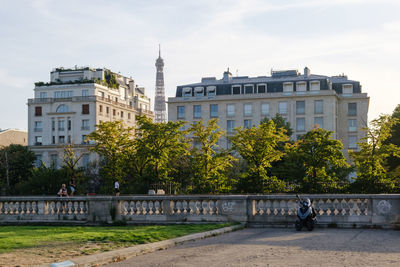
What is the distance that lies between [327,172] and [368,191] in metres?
7.64

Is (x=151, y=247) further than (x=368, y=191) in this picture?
No

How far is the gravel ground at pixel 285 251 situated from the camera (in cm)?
992

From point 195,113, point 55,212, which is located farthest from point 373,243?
point 195,113

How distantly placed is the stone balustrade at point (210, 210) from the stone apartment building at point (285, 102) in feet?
206

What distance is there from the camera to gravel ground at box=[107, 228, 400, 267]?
992cm

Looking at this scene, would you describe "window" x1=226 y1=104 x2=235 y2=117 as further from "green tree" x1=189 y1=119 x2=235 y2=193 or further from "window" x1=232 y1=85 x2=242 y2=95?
"green tree" x1=189 y1=119 x2=235 y2=193

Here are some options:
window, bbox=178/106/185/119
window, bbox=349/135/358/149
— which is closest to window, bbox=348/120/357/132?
window, bbox=349/135/358/149

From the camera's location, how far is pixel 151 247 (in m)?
11.6

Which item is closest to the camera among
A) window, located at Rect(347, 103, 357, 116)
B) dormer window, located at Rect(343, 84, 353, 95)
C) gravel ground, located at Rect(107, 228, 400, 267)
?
gravel ground, located at Rect(107, 228, 400, 267)

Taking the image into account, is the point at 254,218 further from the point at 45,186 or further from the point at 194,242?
the point at 45,186

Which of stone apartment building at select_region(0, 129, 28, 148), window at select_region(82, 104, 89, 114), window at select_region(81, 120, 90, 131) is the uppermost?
window at select_region(82, 104, 89, 114)

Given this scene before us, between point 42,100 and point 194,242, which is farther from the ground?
point 42,100

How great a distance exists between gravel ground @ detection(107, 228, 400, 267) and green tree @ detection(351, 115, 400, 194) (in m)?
14.8

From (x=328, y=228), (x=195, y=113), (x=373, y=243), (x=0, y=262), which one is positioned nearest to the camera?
(x=0, y=262)
